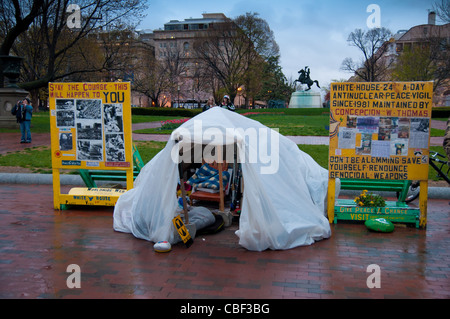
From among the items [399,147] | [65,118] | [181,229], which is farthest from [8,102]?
[399,147]

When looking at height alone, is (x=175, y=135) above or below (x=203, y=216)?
above

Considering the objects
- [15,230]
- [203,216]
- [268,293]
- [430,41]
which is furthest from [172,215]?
[430,41]

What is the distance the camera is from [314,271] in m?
4.29

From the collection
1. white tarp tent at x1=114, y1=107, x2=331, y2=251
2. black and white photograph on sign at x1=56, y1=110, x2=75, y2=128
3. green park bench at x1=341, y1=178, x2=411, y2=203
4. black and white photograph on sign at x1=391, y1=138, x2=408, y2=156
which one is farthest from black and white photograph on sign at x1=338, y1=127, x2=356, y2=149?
black and white photograph on sign at x1=56, y1=110, x2=75, y2=128

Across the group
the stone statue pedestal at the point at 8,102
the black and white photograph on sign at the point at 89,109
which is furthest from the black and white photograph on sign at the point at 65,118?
the stone statue pedestal at the point at 8,102

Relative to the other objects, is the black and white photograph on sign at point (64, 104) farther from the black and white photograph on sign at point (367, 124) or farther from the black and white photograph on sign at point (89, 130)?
the black and white photograph on sign at point (367, 124)

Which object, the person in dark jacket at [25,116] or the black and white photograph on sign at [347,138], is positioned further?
the person in dark jacket at [25,116]

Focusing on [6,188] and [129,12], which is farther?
[129,12]

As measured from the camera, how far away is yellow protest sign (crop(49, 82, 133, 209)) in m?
6.55

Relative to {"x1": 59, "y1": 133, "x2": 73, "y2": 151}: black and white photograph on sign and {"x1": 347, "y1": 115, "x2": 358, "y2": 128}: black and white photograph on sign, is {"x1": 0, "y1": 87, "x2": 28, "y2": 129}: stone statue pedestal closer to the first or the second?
{"x1": 59, "y1": 133, "x2": 73, "y2": 151}: black and white photograph on sign

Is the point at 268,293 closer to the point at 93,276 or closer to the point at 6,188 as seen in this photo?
the point at 93,276

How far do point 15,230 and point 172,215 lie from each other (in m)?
2.68

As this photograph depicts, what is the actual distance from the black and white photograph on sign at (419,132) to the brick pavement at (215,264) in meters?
1.43

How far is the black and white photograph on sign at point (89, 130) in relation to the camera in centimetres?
664
